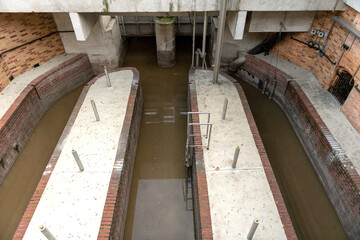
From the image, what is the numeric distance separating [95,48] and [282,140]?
7.41 metres

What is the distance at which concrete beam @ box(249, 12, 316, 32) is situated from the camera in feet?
25.4

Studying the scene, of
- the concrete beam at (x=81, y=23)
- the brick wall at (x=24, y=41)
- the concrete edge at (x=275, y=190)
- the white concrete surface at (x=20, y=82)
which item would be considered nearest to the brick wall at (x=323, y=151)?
the concrete edge at (x=275, y=190)

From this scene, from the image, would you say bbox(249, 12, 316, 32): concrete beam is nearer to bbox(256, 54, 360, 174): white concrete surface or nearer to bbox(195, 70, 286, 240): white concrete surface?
bbox(256, 54, 360, 174): white concrete surface

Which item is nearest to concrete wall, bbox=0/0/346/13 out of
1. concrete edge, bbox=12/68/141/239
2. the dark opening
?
the dark opening

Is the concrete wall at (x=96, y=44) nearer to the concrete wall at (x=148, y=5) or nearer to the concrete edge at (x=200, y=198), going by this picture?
the concrete wall at (x=148, y=5)

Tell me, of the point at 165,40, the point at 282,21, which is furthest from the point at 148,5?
the point at 282,21

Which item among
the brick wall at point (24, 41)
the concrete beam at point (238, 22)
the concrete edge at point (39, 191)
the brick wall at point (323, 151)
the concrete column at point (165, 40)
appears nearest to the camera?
the concrete edge at point (39, 191)

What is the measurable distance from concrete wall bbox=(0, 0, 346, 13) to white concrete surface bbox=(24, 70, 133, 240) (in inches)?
96.2

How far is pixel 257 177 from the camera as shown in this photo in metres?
5.20

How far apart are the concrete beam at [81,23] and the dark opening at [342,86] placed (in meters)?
7.55

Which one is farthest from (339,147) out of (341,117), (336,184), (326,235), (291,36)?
(291,36)

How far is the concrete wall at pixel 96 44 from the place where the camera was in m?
→ 8.87

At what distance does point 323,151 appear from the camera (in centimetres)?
614

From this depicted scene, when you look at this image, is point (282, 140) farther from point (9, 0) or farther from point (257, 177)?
point (9, 0)
